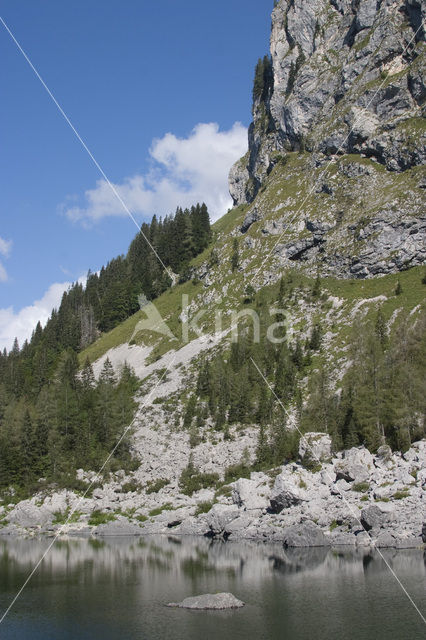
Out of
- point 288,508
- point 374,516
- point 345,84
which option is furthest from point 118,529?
point 345,84

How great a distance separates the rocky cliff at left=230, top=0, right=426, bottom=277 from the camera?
356 feet

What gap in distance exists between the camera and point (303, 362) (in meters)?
88.7

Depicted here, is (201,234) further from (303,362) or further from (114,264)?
(303,362)

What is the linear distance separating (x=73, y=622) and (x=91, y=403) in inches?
2502

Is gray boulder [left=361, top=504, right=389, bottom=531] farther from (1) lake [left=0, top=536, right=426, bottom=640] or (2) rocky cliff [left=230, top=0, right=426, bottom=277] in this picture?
(2) rocky cliff [left=230, top=0, right=426, bottom=277]

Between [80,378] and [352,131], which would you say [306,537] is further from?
[352,131]

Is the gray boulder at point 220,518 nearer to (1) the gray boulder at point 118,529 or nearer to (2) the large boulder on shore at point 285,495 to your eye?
(2) the large boulder on shore at point 285,495

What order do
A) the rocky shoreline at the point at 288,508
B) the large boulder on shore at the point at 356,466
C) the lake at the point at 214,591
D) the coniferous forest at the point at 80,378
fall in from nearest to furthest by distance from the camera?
the lake at the point at 214,591 < the rocky shoreline at the point at 288,508 < the large boulder on shore at the point at 356,466 < the coniferous forest at the point at 80,378

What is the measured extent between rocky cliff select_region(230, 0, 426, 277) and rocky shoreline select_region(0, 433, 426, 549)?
2204 inches

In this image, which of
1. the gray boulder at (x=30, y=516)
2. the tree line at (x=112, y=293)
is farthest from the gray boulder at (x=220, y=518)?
the tree line at (x=112, y=293)

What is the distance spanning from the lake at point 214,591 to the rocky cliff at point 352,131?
73.1 meters

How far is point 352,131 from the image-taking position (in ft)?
415

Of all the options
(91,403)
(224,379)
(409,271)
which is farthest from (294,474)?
(409,271)

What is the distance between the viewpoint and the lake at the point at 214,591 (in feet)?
96.8
